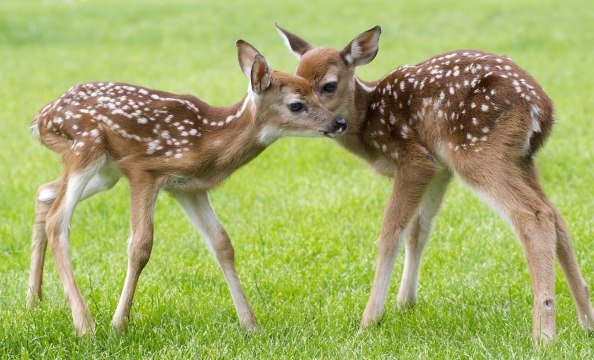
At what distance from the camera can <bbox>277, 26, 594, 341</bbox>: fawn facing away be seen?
210 inches

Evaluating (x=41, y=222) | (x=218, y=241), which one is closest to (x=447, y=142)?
(x=218, y=241)

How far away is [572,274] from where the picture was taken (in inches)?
218

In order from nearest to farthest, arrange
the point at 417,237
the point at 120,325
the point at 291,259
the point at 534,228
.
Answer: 1. the point at 534,228
2. the point at 120,325
3. the point at 417,237
4. the point at 291,259

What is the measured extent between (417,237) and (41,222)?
2.37 metres

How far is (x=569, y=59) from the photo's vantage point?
635 inches

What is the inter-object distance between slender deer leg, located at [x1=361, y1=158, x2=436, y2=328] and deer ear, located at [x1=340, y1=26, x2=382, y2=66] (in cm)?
99

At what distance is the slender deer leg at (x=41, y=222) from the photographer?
5984 millimetres

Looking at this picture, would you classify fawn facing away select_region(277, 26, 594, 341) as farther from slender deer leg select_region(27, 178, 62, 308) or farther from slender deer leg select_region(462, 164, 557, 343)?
slender deer leg select_region(27, 178, 62, 308)

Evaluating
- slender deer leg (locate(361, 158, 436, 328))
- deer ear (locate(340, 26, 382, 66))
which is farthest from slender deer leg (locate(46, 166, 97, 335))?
deer ear (locate(340, 26, 382, 66))

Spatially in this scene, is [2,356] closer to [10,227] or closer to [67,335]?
[67,335]

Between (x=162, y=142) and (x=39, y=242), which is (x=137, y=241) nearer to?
(x=162, y=142)

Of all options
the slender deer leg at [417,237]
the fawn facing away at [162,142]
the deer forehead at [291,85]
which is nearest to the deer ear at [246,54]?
the fawn facing away at [162,142]

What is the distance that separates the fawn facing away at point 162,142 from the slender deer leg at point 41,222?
2.6 inches

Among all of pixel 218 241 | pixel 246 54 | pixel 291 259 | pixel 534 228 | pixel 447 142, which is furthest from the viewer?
pixel 291 259
